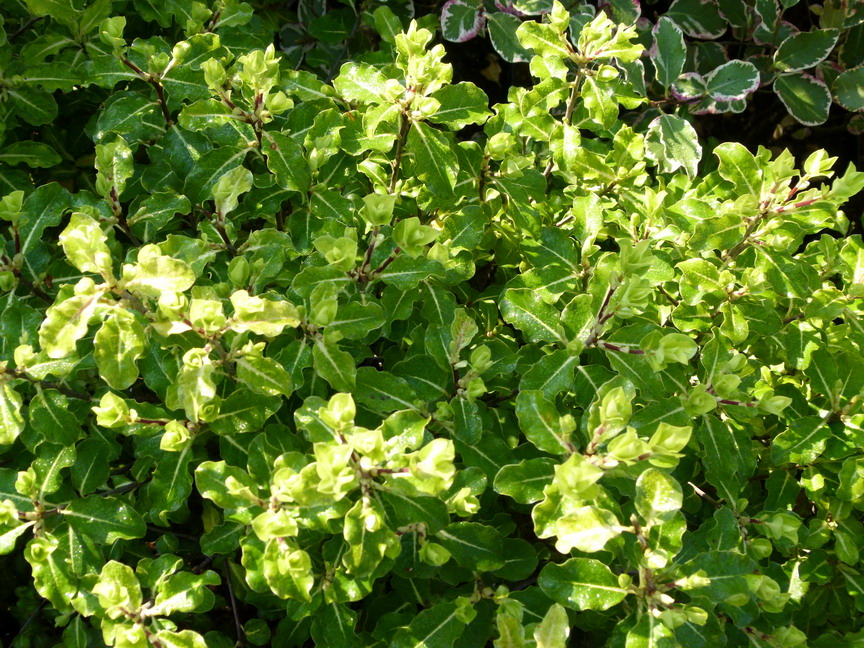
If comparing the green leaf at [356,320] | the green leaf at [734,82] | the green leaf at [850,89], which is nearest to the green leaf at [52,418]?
the green leaf at [356,320]

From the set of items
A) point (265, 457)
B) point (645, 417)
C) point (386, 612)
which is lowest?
point (386, 612)

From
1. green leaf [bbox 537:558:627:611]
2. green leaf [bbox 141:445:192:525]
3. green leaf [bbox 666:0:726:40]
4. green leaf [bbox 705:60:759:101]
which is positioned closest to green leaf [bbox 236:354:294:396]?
green leaf [bbox 141:445:192:525]

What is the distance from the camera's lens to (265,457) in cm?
147

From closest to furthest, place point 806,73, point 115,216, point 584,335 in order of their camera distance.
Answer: point 584,335, point 115,216, point 806,73

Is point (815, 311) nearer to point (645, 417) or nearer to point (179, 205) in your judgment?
point (645, 417)

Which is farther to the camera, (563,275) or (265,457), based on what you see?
(563,275)

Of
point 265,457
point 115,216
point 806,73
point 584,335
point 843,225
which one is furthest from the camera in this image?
point 806,73

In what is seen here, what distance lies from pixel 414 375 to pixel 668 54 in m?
1.58

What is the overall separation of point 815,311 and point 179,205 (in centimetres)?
146

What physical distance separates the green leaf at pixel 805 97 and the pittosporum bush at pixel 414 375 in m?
1.09

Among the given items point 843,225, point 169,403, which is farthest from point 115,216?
point 843,225

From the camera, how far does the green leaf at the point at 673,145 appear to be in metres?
2.33

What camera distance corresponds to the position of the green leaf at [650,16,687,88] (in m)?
2.53

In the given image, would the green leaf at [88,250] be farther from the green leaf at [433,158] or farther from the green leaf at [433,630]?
the green leaf at [433,630]
